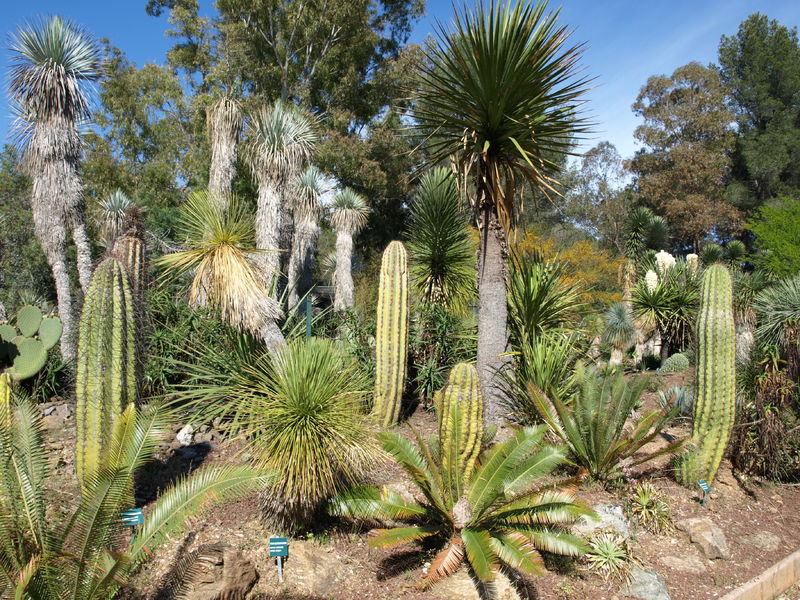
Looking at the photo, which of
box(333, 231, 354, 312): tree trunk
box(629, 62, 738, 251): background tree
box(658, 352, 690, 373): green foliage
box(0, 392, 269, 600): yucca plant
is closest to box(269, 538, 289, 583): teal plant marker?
box(0, 392, 269, 600): yucca plant

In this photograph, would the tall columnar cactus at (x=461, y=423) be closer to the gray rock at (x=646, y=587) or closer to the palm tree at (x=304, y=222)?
the gray rock at (x=646, y=587)

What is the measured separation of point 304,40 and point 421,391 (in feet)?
64.2

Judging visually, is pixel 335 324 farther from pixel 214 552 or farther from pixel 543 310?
pixel 214 552

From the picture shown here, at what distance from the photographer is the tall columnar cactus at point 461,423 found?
4898mm

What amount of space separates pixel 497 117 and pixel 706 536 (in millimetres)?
5074

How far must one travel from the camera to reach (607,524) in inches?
206

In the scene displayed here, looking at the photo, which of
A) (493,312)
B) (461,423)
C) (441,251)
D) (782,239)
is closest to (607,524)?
(461,423)

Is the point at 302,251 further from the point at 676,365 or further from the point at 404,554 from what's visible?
the point at 404,554

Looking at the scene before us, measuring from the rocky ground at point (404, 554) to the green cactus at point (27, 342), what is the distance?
1945 mm

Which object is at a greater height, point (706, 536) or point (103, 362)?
point (103, 362)

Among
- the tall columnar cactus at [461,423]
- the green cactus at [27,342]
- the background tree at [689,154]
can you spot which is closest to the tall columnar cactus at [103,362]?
the tall columnar cactus at [461,423]

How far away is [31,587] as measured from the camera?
3.16m

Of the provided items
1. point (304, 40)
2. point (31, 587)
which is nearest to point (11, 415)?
point (31, 587)

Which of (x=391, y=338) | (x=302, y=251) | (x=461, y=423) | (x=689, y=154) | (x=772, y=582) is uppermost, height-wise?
(x=689, y=154)
